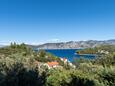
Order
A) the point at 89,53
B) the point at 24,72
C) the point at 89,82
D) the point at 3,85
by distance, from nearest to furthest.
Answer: the point at 3,85 < the point at 24,72 < the point at 89,82 < the point at 89,53

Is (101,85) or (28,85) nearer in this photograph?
(28,85)

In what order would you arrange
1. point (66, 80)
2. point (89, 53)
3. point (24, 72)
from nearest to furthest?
1. point (24, 72)
2. point (66, 80)
3. point (89, 53)

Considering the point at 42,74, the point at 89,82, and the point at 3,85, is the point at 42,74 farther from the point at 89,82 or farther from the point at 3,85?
the point at 89,82

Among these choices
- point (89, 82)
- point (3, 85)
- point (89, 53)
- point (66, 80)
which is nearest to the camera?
point (3, 85)

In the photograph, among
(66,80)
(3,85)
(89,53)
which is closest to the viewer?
(3,85)

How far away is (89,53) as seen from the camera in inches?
4966

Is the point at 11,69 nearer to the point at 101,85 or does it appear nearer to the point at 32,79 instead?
the point at 32,79

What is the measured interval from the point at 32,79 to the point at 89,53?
119 m

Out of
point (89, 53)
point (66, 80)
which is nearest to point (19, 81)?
point (66, 80)

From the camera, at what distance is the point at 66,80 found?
10.4m

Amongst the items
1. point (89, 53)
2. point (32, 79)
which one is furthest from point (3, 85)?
point (89, 53)

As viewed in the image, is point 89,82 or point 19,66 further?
point 89,82

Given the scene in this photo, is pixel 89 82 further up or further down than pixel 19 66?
further down

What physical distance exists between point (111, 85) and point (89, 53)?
4576 inches
